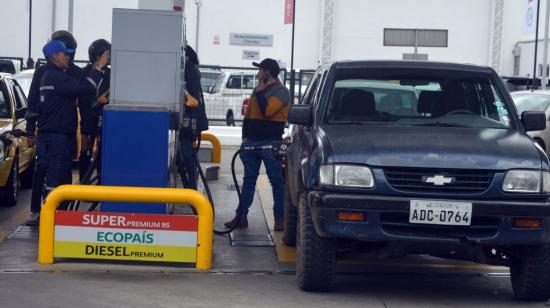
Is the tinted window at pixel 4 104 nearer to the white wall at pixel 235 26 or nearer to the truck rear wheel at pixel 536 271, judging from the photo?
the truck rear wheel at pixel 536 271

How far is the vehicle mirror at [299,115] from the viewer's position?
834cm

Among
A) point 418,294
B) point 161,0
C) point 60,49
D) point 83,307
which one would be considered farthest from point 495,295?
point 161,0

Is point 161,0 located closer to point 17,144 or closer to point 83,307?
point 17,144

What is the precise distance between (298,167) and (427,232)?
1472 mm

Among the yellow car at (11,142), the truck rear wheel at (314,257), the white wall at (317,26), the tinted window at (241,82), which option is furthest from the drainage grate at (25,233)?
the white wall at (317,26)

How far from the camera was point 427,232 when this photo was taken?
7.31 m

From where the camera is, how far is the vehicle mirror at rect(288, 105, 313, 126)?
328 inches

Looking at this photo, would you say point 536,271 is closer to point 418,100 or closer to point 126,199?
point 418,100

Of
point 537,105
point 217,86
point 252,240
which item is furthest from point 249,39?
point 252,240

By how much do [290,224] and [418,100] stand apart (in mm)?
1987

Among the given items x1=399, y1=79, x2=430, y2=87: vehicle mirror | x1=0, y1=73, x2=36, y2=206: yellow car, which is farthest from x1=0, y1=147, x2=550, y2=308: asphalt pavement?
x1=399, y1=79, x2=430, y2=87: vehicle mirror

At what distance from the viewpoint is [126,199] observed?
8.46m

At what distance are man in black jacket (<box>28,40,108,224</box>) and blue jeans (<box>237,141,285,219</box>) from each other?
66.7 inches

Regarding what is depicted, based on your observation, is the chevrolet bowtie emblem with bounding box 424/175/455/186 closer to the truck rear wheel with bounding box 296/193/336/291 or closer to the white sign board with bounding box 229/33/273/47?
the truck rear wheel with bounding box 296/193/336/291
